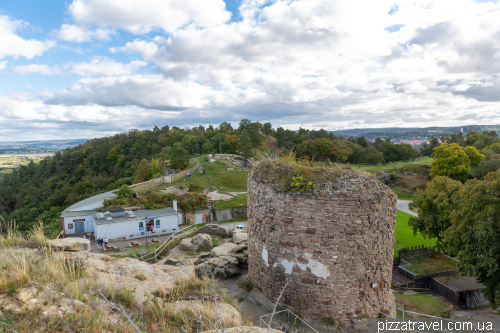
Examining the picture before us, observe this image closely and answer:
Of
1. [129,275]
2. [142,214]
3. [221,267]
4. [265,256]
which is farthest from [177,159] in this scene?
[129,275]

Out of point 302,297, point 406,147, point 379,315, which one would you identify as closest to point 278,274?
point 302,297

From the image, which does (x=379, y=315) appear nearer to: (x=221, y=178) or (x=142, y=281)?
(x=142, y=281)

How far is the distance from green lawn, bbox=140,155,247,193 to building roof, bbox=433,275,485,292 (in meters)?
28.4

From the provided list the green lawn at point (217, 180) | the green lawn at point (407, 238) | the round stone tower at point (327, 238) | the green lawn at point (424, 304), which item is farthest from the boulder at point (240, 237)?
the green lawn at point (217, 180)

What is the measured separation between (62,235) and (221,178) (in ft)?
82.0

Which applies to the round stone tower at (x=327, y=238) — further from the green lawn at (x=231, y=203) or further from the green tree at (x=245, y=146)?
the green tree at (x=245, y=146)

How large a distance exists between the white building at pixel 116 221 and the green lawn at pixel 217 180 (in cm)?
900

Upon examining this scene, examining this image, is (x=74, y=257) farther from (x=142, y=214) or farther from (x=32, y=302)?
(x=142, y=214)

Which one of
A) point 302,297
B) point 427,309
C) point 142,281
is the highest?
point 142,281

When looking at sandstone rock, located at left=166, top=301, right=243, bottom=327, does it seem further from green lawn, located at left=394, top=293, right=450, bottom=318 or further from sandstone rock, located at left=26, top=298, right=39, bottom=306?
green lawn, located at left=394, top=293, right=450, bottom=318

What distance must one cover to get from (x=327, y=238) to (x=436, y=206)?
19.2 m

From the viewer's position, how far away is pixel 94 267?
797 centimetres

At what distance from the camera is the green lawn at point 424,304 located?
1523 cm

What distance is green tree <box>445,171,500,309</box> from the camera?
13539mm
